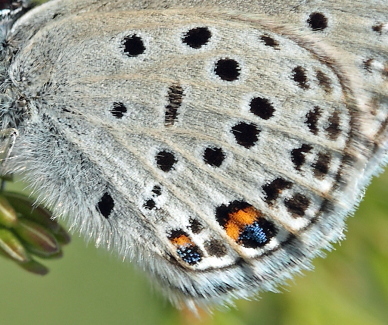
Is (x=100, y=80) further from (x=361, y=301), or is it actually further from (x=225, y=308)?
(x=361, y=301)

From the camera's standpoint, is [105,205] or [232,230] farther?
[105,205]

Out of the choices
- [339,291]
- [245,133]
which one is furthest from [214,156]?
[339,291]

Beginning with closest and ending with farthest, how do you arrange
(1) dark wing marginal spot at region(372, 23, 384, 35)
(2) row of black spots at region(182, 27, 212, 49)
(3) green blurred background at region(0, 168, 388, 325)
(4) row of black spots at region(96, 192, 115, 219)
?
(1) dark wing marginal spot at region(372, 23, 384, 35), (2) row of black spots at region(182, 27, 212, 49), (4) row of black spots at region(96, 192, 115, 219), (3) green blurred background at region(0, 168, 388, 325)

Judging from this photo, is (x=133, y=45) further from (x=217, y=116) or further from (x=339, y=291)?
(x=339, y=291)

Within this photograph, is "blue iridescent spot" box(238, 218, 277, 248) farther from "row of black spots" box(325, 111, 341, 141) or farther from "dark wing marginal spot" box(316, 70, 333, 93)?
"dark wing marginal spot" box(316, 70, 333, 93)

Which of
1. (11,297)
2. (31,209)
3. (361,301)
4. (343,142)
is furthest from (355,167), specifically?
(11,297)

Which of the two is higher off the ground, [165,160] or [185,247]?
[165,160]

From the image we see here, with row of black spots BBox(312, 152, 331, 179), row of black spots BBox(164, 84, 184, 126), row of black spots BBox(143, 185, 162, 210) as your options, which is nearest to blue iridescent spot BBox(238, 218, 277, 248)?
row of black spots BBox(312, 152, 331, 179)
